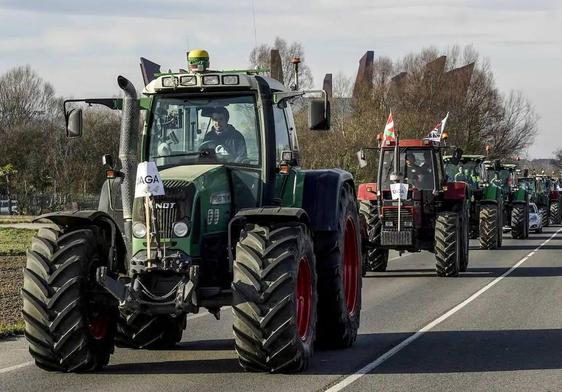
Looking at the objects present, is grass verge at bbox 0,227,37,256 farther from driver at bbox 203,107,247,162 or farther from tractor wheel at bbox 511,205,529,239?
tractor wheel at bbox 511,205,529,239

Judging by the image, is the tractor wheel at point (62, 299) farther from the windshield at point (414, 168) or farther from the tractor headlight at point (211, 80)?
the windshield at point (414, 168)

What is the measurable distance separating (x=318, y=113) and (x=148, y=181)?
1.91m

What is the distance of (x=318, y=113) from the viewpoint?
10.6 meters

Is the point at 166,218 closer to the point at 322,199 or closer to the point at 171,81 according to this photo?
the point at 171,81

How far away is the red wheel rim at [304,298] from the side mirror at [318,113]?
137cm

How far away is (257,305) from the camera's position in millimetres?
9266

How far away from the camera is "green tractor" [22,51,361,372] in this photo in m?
9.45

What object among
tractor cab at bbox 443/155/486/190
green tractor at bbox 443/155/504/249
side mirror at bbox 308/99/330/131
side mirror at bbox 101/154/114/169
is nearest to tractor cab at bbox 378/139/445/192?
green tractor at bbox 443/155/504/249

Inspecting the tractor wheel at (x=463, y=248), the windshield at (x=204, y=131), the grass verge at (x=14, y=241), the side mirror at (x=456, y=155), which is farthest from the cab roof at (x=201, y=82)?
the grass verge at (x=14, y=241)

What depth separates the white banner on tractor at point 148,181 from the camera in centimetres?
956

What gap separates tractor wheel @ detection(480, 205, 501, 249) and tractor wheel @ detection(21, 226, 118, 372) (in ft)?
70.1

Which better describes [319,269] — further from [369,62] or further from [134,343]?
[369,62]

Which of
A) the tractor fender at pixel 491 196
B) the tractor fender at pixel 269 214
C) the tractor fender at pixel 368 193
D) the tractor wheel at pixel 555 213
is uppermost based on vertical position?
the tractor fender at pixel 269 214

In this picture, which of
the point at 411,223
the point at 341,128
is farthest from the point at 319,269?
the point at 341,128
